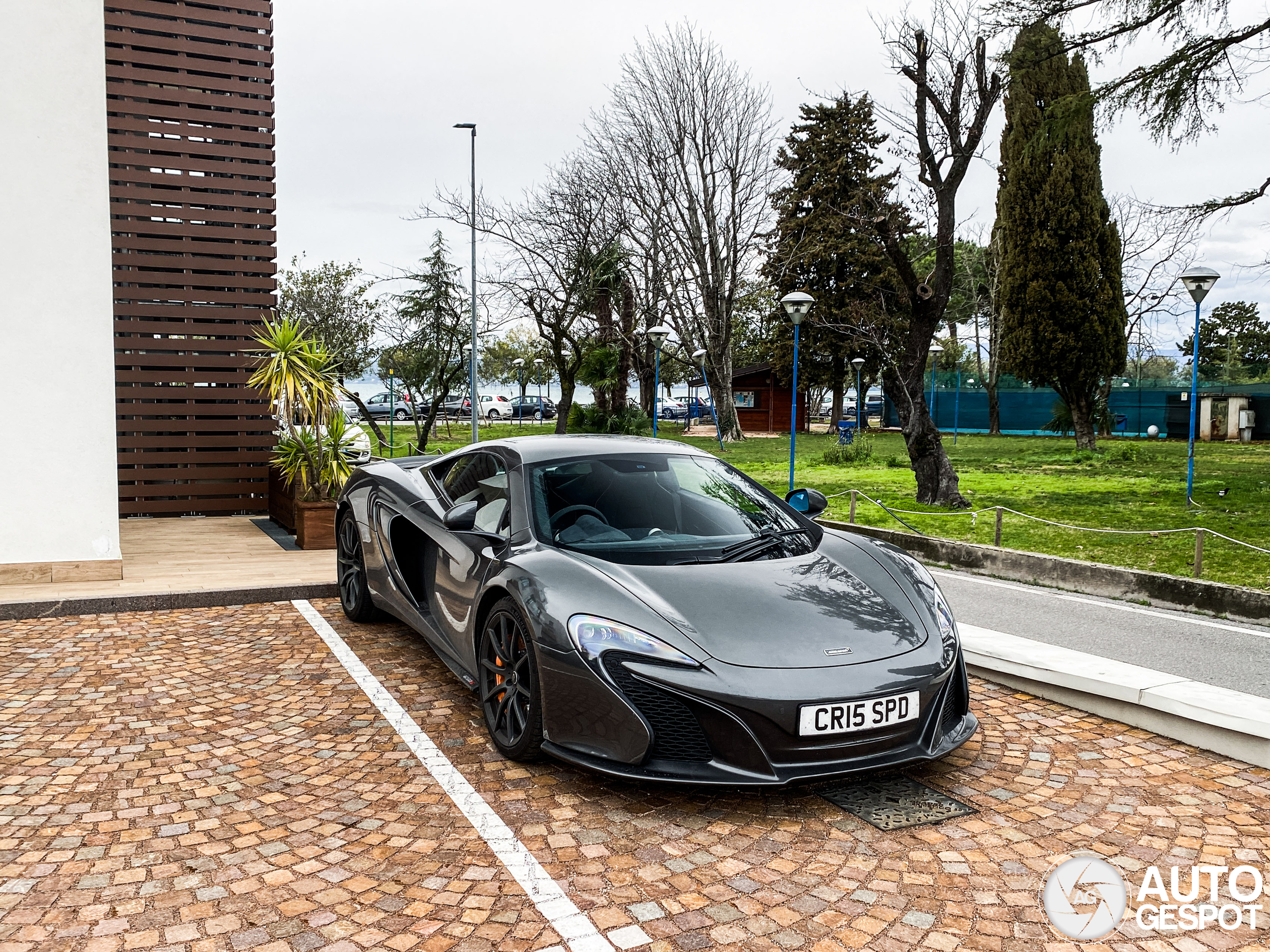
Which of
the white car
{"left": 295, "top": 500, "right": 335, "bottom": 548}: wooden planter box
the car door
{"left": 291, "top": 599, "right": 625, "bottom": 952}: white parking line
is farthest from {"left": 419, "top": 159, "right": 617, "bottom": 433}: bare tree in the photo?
{"left": 291, "top": 599, "right": 625, "bottom": 952}: white parking line

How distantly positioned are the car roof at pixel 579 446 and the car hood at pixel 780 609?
99 centimetres

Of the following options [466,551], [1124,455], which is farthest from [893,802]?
[1124,455]

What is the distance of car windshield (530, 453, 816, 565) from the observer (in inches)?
164

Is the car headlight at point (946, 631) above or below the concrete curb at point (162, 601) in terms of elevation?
above

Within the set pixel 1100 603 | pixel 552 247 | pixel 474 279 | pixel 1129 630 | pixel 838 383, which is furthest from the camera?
pixel 838 383

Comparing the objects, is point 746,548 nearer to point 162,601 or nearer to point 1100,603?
point 162,601

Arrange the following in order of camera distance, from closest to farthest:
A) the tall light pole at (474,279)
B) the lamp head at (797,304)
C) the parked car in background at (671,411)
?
the lamp head at (797,304) → the tall light pole at (474,279) → the parked car in background at (671,411)

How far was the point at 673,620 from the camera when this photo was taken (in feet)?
11.4

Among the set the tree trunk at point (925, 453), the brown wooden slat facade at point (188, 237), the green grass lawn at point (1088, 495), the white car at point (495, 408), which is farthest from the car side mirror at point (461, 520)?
Answer: the white car at point (495, 408)

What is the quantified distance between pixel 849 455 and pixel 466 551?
21.5 meters

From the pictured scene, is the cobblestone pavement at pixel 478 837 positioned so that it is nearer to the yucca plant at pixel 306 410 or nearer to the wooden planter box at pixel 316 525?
the wooden planter box at pixel 316 525

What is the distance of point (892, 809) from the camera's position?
3.52 meters

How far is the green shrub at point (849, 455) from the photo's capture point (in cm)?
2450

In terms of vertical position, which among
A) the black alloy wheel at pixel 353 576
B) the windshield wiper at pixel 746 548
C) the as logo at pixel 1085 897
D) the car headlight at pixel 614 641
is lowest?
the as logo at pixel 1085 897
